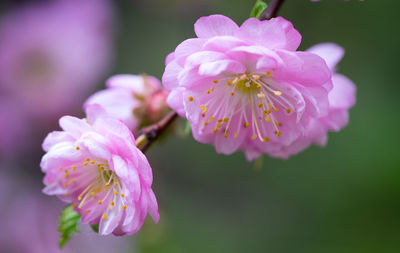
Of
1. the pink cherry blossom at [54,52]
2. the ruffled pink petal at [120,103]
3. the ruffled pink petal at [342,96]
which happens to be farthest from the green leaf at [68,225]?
the pink cherry blossom at [54,52]

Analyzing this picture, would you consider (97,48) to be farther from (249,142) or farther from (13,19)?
(249,142)

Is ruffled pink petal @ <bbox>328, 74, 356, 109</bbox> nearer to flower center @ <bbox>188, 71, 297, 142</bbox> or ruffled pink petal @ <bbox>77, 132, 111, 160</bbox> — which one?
flower center @ <bbox>188, 71, 297, 142</bbox>

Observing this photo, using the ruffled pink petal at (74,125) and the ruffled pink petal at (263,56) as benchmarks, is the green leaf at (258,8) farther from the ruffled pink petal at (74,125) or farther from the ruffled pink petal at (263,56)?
the ruffled pink petal at (74,125)

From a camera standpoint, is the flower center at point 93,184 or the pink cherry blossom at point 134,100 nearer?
the flower center at point 93,184

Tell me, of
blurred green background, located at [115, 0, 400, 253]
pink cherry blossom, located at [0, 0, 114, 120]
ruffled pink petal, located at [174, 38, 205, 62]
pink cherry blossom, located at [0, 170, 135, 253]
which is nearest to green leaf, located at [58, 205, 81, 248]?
ruffled pink petal, located at [174, 38, 205, 62]

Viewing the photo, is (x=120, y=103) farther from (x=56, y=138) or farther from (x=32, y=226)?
(x=32, y=226)
